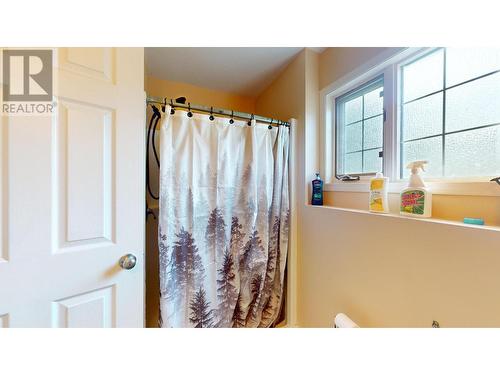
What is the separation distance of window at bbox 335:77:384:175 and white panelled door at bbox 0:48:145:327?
4.05ft

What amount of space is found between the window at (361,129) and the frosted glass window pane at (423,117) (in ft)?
0.38

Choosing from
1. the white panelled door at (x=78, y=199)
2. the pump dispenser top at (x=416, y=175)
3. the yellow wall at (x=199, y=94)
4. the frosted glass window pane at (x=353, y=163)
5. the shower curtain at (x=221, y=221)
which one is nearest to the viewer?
the white panelled door at (x=78, y=199)

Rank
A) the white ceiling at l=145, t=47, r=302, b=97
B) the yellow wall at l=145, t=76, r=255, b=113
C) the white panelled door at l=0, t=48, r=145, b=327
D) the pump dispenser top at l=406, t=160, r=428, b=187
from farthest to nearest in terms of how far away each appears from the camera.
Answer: the yellow wall at l=145, t=76, r=255, b=113 < the white ceiling at l=145, t=47, r=302, b=97 < the pump dispenser top at l=406, t=160, r=428, b=187 < the white panelled door at l=0, t=48, r=145, b=327

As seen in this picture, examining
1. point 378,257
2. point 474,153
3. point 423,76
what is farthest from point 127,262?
point 423,76

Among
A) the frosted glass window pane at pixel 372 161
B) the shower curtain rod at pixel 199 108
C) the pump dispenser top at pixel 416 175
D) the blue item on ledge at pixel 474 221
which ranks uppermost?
the shower curtain rod at pixel 199 108

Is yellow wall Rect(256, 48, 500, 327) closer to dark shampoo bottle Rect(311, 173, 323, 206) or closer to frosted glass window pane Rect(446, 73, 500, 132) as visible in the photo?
dark shampoo bottle Rect(311, 173, 323, 206)

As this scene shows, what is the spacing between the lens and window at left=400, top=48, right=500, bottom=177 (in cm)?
69

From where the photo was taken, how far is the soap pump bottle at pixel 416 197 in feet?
2.47

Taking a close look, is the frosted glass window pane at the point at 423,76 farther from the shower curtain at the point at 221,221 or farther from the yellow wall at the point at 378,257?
the shower curtain at the point at 221,221

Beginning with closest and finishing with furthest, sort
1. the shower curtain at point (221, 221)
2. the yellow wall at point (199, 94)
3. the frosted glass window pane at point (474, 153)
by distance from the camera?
1. the frosted glass window pane at point (474, 153)
2. the shower curtain at point (221, 221)
3. the yellow wall at point (199, 94)

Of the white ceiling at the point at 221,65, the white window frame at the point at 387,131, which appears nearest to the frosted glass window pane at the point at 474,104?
the white window frame at the point at 387,131

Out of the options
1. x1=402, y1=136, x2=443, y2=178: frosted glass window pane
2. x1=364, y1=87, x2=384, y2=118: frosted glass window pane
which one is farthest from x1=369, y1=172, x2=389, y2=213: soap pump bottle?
x1=364, y1=87, x2=384, y2=118: frosted glass window pane
